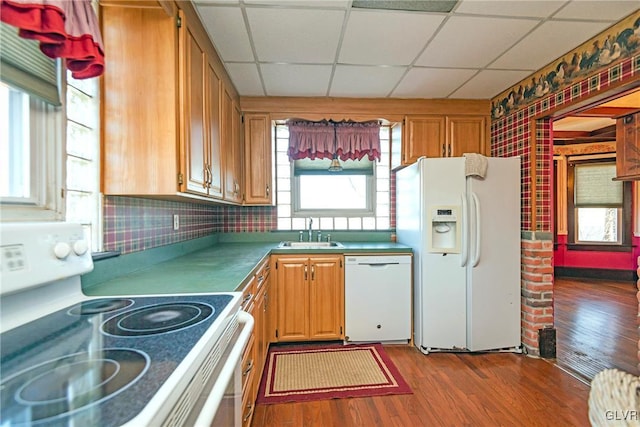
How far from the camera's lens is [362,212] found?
3.41 m

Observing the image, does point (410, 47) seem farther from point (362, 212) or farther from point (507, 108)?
point (362, 212)

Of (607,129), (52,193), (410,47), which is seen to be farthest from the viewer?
(607,129)

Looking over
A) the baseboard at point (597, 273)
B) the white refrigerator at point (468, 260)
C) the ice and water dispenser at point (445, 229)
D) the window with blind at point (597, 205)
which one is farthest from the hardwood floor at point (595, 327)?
the ice and water dispenser at point (445, 229)

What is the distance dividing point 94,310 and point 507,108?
337 centimetres

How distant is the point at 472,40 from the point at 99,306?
251cm

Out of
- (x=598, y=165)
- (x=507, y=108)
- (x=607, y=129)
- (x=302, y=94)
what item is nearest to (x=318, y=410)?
(x=302, y=94)

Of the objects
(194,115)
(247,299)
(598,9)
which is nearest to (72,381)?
(247,299)

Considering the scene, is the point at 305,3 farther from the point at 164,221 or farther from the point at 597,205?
the point at 597,205

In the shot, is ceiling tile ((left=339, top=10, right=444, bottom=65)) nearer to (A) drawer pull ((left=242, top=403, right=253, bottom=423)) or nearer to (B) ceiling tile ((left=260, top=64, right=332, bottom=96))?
(B) ceiling tile ((left=260, top=64, right=332, bottom=96))

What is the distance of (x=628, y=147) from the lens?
239 cm

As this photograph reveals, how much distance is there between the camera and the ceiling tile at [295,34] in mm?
1695

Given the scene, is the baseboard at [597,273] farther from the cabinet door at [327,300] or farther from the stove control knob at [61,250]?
the stove control knob at [61,250]

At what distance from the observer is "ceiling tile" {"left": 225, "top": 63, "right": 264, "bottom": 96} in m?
2.32

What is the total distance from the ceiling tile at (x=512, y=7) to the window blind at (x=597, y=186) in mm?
4878
